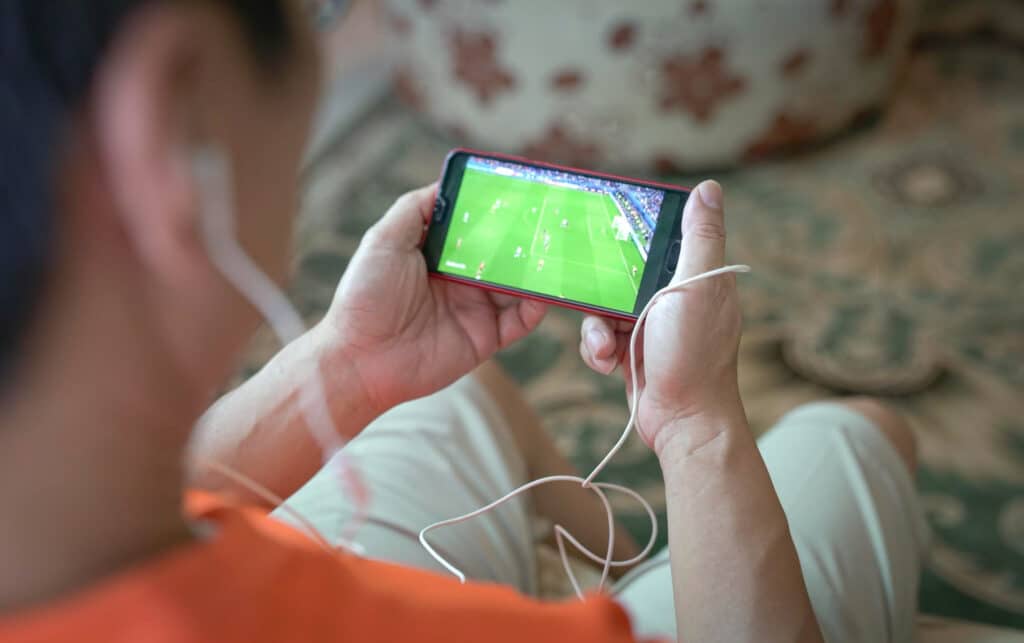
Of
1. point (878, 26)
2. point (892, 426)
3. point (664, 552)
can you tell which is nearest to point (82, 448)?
point (664, 552)

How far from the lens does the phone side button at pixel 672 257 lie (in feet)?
2.39

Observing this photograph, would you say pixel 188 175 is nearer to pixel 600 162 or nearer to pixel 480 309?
pixel 480 309

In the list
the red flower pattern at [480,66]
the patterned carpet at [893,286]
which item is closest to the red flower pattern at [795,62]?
the patterned carpet at [893,286]

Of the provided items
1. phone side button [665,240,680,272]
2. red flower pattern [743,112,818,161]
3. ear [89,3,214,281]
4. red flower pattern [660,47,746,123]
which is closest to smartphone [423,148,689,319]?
phone side button [665,240,680,272]

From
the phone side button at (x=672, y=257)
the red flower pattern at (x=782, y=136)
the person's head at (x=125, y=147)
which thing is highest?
the person's head at (x=125, y=147)

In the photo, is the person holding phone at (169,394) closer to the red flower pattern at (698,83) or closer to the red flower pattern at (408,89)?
the red flower pattern at (698,83)

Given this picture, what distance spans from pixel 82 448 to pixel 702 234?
492 mm

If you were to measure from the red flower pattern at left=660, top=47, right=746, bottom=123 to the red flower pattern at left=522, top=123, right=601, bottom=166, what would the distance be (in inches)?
6.6

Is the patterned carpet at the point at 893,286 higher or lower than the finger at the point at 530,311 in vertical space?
lower

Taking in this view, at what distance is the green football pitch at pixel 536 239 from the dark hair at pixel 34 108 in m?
0.51

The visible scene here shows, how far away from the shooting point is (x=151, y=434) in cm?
33

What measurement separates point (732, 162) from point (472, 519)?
1.21m

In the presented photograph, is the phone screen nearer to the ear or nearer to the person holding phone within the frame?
the person holding phone

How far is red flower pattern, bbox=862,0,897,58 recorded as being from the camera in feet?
5.39
